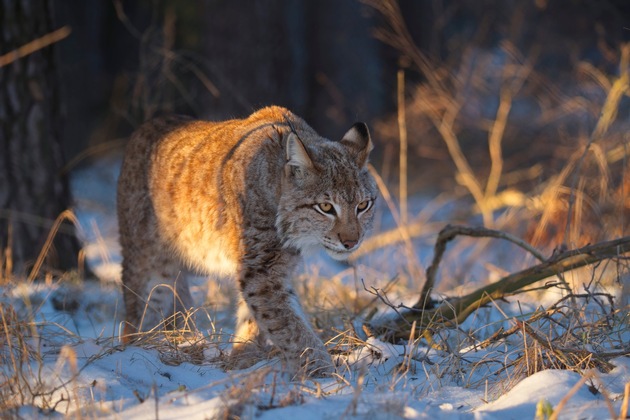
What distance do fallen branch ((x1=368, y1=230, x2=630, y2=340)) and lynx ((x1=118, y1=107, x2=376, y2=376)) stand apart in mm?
556

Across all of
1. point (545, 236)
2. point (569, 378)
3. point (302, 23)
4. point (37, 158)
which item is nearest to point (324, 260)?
point (545, 236)

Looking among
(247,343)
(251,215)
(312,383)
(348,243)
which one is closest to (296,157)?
(251,215)

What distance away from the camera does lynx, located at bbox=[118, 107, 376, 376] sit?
4.44 metres

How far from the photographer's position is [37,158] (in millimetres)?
6637

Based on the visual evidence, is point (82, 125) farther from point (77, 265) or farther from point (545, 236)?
point (545, 236)

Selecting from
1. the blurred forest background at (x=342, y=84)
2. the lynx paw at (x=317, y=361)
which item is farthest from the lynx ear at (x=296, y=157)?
the lynx paw at (x=317, y=361)

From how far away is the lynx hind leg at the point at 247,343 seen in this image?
13.9 feet

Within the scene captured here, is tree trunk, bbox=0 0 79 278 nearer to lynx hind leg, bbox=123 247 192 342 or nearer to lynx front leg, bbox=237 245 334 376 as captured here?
lynx hind leg, bbox=123 247 192 342

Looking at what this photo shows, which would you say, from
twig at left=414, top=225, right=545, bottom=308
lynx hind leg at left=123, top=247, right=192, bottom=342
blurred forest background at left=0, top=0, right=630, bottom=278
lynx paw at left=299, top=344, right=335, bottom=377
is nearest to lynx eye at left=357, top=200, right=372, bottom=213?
twig at left=414, top=225, right=545, bottom=308

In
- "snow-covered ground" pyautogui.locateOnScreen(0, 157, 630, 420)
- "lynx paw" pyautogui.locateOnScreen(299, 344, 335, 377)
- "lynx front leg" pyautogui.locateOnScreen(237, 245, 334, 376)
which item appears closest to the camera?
"snow-covered ground" pyautogui.locateOnScreen(0, 157, 630, 420)

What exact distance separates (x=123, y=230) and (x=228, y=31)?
6.10 m

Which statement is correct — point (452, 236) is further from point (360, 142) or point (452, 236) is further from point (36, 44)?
point (36, 44)

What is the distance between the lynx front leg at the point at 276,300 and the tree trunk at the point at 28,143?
8.98ft

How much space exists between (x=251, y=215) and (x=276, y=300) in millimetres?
508
